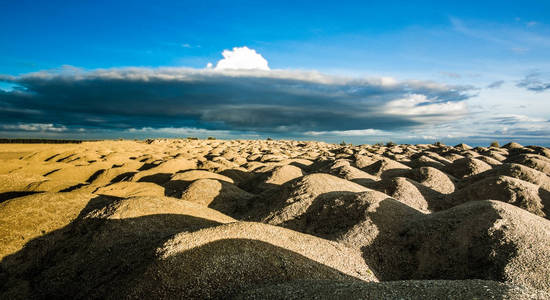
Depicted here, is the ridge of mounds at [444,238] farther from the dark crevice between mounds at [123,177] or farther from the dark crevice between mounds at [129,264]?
the dark crevice between mounds at [123,177]

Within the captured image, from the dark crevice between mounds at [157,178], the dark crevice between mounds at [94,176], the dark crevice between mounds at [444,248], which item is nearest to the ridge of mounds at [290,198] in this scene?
the dark crevice between mounds at [444,248]

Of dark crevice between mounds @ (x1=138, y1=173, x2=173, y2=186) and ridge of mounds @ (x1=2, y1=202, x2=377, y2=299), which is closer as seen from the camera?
ridge of mounds @ (x1=2, y1=202, x2=377, y2=299)

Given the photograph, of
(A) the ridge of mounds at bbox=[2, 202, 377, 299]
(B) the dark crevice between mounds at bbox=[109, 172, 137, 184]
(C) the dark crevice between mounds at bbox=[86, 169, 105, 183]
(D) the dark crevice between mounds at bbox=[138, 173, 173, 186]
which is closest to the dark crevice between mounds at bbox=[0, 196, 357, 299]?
Result: (A) the ridge of mounds at bbox=[2, 202, 377, 299]

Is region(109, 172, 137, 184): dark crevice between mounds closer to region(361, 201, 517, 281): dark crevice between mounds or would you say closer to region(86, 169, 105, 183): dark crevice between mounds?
region(86, 169, 105, 183): dark crevice between mounds

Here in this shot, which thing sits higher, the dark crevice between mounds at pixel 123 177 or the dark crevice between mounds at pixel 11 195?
the dark crevice between mounds at pixel 11 195

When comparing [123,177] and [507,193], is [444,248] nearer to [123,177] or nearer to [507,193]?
[507,193]

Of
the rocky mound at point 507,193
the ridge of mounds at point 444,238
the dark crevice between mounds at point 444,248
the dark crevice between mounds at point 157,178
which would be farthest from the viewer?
the dark crevice between mounds at point 157,178

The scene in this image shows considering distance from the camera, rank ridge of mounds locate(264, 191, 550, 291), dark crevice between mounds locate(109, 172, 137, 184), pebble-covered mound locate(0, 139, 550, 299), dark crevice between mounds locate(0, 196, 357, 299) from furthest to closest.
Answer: dark crevice between mounds locate(109, 172, 137, 184) → ridge of mounds locate(264, 191, 550, 291) → dark crevice between mounds locate(0, 196, 357, 299) → pebble-covered mound locate(0, 139, 550, 299)

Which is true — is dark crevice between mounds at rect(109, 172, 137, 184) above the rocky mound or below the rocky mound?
below

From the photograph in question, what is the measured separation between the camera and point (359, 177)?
36.4 ft

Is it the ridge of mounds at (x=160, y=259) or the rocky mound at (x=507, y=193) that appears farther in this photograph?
the rocky mound at (x=507, y=193)

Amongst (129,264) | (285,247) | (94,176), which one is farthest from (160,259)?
(94,176)

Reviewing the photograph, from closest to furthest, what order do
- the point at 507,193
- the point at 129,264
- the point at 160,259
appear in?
the point at 160,259 < the point at 129,264 < the point at 507,193

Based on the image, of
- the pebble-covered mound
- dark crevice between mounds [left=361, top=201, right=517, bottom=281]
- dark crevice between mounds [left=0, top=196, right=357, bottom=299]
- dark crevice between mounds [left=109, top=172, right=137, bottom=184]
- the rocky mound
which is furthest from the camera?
dark crevice between mounds [left=109, top=172, right=137, bottom=184]
